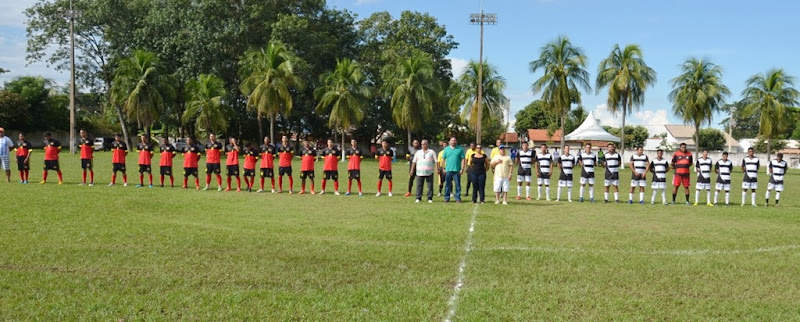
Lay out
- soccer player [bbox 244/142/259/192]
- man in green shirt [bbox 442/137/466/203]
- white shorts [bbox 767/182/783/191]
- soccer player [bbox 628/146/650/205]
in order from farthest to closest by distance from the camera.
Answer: soccer player [bbox 244/142/259/192]
white shorts [bbox 767/182/783/191]
soccer player [bbox 628/146/650/205]
man in green shirt [bbox 442/137/466/203]

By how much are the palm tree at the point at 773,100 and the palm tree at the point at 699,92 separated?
2.65 m

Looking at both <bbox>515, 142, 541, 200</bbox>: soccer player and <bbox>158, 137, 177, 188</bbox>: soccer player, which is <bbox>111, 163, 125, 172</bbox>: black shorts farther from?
<bbox>515, 142, 541, 200</bbox>: soccer player

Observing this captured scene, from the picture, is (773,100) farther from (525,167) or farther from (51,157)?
(51,157)

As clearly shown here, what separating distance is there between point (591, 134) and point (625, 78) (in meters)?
4.60

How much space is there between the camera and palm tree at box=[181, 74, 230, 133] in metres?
47.2

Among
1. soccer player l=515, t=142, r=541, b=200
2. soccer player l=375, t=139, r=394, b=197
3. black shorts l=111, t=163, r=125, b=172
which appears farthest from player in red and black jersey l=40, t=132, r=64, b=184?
→ soccer player l=515, t=142, r=541, b=200

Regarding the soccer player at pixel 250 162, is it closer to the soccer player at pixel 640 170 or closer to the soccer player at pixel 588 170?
the soccer player at pixel 588 170

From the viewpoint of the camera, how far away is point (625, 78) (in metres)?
45.9

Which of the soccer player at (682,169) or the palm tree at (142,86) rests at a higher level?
the palm tree at (142,86)

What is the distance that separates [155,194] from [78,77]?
143 feet

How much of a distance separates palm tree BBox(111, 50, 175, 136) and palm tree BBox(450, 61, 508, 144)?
904 inches

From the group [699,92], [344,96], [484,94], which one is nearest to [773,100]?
[699,92]

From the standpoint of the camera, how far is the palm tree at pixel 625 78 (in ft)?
151

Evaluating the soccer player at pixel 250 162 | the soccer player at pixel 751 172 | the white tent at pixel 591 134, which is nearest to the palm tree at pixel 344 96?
the white tent at pixel 591 134
